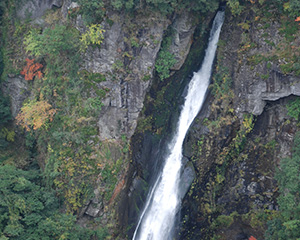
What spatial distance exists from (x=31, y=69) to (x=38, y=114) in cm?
299

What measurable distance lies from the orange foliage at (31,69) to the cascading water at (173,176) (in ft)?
29.9

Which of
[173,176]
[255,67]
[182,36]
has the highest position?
[182,36]

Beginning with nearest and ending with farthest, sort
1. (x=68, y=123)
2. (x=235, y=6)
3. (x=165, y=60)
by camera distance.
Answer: (x=235, y=6)
(x=68, y=123)
(x=165, y=60)

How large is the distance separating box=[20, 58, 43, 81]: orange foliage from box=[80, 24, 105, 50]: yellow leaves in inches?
136

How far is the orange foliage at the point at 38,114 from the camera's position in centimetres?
1875

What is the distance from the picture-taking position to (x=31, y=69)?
64.9ft

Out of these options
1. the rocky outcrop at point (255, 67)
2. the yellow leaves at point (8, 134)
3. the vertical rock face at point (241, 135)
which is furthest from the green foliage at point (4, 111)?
the rocky outcrop at point (255, 67)

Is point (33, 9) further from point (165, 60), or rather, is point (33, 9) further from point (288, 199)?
point (288, 199)

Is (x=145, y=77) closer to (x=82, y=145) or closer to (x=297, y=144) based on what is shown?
(x=82, y=145)

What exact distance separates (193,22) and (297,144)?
8.97 m

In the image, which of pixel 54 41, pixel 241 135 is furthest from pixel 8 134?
pixel 241 135

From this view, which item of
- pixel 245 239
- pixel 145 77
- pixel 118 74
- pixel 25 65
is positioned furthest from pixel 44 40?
pixel 245 239

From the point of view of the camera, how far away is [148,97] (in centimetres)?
1941

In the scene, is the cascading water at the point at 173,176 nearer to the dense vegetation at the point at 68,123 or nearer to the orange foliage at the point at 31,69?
the dense vegetation at the point at 68,123
